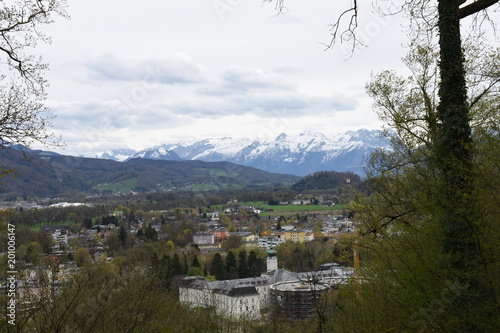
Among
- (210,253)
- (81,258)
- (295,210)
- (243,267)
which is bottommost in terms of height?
(243,267)

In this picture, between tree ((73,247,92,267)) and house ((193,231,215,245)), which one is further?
house ((193,231,215,245))

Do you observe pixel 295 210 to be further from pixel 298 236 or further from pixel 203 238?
pixel 203 238

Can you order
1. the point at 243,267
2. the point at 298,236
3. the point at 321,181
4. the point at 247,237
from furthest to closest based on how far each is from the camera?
the point at 321,181
the point at 247,237
the point at 298,236
the point at 243,267

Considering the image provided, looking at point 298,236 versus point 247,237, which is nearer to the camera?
point 298,236

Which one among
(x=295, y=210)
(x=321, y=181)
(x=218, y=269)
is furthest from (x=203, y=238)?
(x=321, y=181)

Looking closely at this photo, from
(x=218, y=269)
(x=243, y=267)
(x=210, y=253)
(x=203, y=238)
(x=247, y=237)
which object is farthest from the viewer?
(x=247, y=237)

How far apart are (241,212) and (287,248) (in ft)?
191

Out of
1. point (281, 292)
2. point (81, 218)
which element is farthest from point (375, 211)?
point (81, 218)

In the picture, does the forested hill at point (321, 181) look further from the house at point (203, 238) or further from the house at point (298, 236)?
the house at point (203, 238)

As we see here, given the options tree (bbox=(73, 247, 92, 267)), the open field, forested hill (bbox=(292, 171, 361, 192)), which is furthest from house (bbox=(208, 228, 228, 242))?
forested hill (bbox=(292, 171, 361, 192))

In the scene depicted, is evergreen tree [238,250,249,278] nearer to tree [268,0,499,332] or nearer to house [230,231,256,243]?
house [230,231,256,243]

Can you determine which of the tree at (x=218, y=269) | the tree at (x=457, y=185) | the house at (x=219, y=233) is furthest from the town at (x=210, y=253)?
the tree at (x=457, y=185)

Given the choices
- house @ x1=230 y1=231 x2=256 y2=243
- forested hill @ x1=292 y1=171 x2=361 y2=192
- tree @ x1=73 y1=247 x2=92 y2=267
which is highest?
forested hill @ x1=292 y1=171 x2=361 y2=192

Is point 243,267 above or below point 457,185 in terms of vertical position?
below
